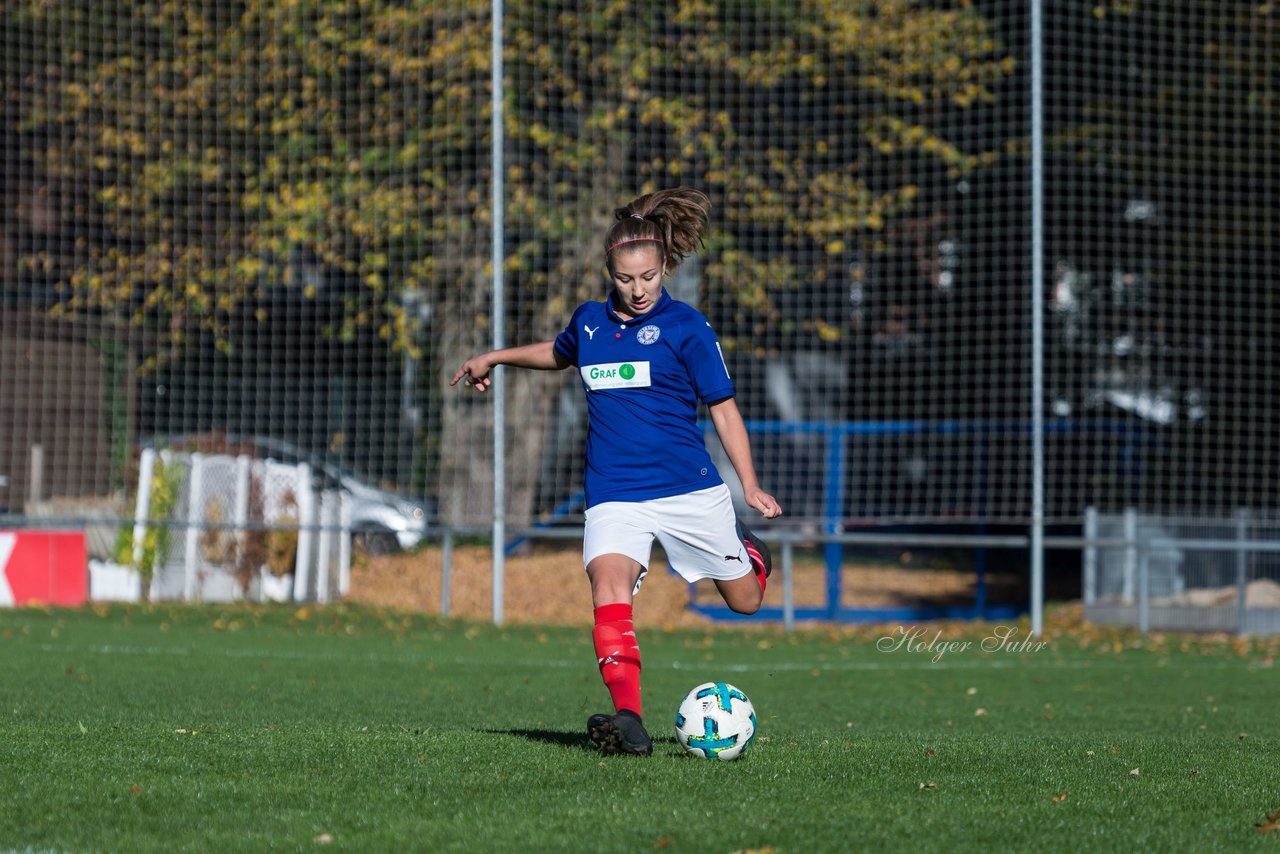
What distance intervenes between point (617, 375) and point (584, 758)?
1.38 m

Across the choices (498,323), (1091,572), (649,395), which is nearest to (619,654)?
(649,395)

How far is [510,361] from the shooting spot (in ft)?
22.7

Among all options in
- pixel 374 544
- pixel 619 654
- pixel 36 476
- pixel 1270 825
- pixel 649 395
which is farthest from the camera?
pixel 374 544

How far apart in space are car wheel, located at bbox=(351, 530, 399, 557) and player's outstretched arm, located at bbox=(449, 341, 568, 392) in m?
11.4

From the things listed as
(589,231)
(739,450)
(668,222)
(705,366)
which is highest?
(589,231)

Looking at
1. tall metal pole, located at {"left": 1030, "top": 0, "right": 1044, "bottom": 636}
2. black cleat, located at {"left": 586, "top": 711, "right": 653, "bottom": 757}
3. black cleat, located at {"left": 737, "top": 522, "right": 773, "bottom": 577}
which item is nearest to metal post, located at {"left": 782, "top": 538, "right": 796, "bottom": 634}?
tall metal pole, located at {"left": 1030, "top": 0, "right": 1044, "bottom": 636}

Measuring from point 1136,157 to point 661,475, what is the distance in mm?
13357

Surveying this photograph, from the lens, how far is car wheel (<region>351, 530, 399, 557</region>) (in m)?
18.3

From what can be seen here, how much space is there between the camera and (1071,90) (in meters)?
18.3

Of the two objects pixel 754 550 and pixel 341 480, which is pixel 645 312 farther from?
pixel 341 480

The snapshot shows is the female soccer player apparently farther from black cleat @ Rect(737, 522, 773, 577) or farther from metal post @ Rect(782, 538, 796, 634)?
metal post @ Rect(782, 538, 796, 634)

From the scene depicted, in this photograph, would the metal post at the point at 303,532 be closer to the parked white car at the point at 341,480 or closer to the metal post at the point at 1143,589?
the parked white car at the point at 341,480

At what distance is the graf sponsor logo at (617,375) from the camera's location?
6.29 m

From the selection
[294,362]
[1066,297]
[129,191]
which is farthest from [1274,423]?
[129,191]
